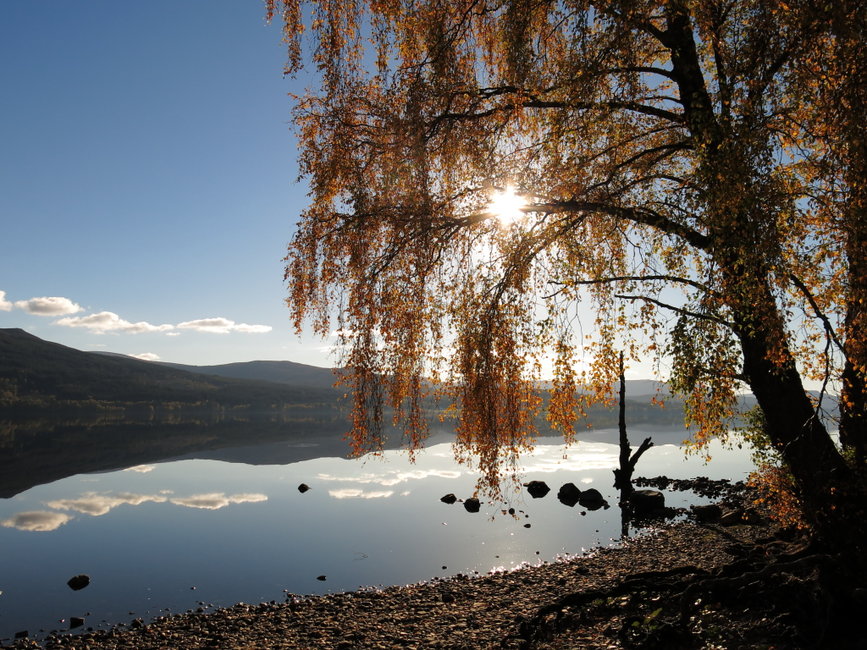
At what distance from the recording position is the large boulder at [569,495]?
88.1 ft

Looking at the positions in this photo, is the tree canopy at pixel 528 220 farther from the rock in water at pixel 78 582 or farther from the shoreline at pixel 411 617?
the rock in water at pixel 78 582

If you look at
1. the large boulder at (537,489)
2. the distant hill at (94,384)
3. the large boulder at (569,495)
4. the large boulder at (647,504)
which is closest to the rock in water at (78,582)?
the large boulder at (537,489)

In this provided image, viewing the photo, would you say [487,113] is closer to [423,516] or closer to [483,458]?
[483,458]

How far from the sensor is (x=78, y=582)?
1525 cm

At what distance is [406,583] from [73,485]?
2771cm

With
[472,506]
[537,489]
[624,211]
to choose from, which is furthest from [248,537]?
[624,211]

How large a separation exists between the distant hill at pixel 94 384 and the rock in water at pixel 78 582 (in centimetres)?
14756

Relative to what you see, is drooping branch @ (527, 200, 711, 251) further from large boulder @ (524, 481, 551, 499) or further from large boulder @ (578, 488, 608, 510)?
large boulder @ (524, 481, 551, 499)

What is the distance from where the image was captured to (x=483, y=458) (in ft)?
24.9

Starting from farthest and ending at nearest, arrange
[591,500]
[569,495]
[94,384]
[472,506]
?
[94,384] → [569,495] → [591,500] → [472,506]

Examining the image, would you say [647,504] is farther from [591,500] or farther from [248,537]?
[248,537]

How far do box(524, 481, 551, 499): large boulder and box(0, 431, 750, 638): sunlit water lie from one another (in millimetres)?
417

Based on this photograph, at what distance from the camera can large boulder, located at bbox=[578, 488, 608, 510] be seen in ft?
Answer: 84.3

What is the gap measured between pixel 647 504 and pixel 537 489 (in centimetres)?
615
